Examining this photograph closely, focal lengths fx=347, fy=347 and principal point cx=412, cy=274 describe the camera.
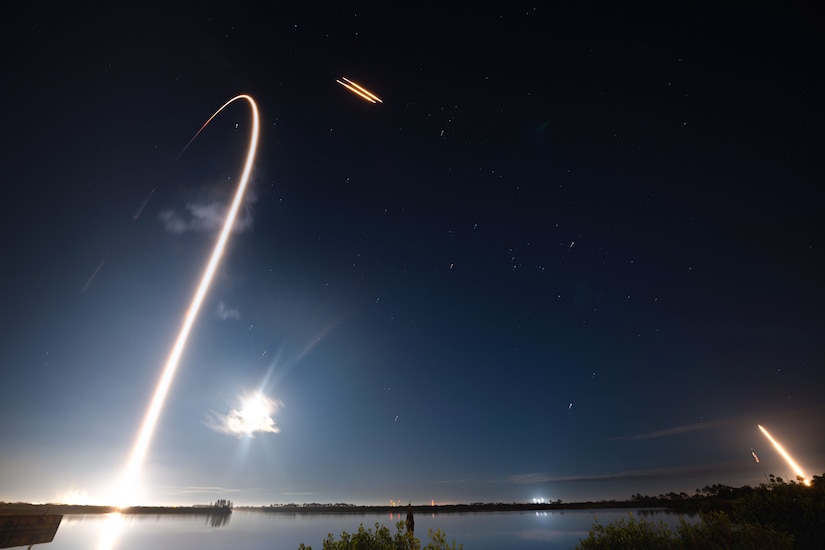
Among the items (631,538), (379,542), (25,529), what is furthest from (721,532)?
(25,529)

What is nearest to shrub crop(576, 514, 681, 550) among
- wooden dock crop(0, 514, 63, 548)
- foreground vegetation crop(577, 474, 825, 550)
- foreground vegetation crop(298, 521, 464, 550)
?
foreground vegetation crop(577, 474, 825, 550)

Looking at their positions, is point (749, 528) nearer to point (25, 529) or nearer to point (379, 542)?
point (379, 542)

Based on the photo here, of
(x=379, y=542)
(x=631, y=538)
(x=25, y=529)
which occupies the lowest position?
(x=631, y=538)

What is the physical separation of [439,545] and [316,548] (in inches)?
2521

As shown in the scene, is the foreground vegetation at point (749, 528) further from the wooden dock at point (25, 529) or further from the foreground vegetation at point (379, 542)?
the wooden dock at point (25, 529)

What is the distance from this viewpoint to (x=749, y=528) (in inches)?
461

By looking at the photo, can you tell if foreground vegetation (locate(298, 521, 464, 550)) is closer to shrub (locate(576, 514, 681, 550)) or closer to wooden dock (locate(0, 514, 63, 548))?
shrub (locate(576, 514, 681, 550))

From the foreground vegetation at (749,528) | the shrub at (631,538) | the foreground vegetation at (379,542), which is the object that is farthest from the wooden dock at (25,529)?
the foreground vegetation at (749,528)

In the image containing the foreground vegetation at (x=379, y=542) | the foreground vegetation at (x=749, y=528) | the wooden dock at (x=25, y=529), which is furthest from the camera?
the foreground vegetation at (x=749, y=528)

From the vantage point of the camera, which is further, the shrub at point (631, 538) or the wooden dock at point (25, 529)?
the shrub at point (631, 538)

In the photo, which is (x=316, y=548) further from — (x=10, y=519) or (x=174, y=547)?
(x=10, y=519)

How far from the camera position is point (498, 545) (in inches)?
2185

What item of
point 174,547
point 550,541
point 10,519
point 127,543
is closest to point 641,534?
point 10,519

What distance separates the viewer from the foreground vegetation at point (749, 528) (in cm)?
1128
